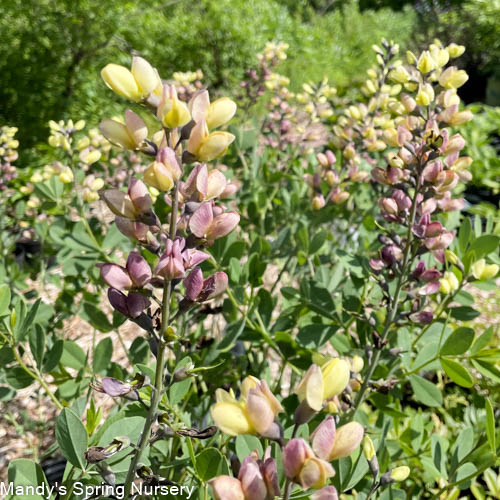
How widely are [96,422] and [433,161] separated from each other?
2.14 feet

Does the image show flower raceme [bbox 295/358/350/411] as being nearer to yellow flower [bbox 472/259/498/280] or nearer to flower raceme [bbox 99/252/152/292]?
flower raceme [bbox 99/252/152/292]

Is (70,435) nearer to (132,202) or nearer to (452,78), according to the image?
(132,202)

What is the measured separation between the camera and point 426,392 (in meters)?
0.82

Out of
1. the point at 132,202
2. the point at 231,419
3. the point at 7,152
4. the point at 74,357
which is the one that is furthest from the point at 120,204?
the point at 7,152

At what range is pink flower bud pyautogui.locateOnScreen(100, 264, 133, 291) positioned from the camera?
486 mm

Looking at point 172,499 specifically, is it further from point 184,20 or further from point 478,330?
point 184,20

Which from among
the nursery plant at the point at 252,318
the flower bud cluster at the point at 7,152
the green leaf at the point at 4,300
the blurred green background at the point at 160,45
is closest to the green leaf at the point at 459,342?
the nursery plant at the point at 252,318

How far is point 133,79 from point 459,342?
0.62 metres

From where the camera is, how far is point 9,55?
3391 mm

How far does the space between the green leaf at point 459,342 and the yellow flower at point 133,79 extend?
1.94 feet

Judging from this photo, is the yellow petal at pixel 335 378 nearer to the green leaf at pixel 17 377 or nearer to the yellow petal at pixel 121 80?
the yellow petal at pixel 121 80

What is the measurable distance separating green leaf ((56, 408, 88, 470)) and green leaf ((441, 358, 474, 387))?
558mm

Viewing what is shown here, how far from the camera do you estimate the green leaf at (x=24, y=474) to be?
0.50 metres

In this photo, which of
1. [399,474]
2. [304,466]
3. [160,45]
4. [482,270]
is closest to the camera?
[304,466]
